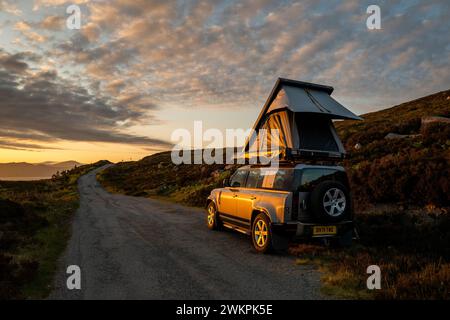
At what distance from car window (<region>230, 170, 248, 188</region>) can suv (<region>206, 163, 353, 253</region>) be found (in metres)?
1.06

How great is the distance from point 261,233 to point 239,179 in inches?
88.6

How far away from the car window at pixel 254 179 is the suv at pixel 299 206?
0.34 feet

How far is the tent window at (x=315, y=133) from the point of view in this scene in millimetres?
9617

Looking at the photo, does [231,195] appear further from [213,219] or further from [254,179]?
[213,219]

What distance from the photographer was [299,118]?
31.7ft

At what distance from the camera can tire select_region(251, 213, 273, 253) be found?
763 centimetres

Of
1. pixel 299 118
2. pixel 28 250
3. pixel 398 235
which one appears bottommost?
pixel 28 250

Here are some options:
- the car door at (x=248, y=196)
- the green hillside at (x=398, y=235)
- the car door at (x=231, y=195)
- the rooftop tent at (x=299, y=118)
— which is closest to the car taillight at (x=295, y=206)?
the green hillside at (x=398, y=235)

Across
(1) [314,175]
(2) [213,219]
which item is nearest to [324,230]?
(1) [314,175]

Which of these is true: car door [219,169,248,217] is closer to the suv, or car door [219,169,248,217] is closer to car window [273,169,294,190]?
the suv
